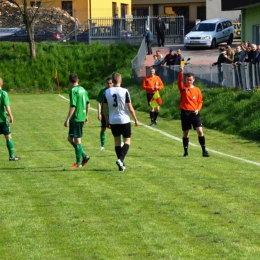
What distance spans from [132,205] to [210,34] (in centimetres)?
3875

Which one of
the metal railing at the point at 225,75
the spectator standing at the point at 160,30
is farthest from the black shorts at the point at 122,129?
the spectator standing at the point at 160,30

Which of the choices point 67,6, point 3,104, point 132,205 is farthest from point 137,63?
point 132,205

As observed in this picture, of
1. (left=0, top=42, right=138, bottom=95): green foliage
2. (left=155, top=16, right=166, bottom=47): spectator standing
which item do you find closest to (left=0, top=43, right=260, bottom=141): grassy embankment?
(left=0, top=42, right=138, bottom=95): green foliage

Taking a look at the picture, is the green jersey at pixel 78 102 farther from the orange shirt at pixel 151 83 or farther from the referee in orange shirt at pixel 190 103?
the orange shirt at pixel 151 83

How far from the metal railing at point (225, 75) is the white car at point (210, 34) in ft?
50.5

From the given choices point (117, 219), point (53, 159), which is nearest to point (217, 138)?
point (53, 159)

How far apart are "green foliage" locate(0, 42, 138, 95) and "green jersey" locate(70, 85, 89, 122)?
29001mm

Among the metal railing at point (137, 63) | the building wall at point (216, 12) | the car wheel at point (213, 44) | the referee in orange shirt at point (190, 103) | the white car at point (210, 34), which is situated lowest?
the referee in orange shirt at point (190, 103)

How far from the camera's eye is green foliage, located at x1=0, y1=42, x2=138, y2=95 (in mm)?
45000

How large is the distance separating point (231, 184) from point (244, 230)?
134 inches

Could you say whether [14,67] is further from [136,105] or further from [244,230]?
[244,230]

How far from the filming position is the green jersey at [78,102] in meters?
14.3

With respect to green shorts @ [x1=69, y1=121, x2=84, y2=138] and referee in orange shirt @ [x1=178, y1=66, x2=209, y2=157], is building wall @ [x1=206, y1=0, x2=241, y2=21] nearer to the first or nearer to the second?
referee in orange shirt @ [x1=178, y1=66, x2=209, y2=157]

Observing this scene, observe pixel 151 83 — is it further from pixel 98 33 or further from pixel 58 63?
pixel 98 33
